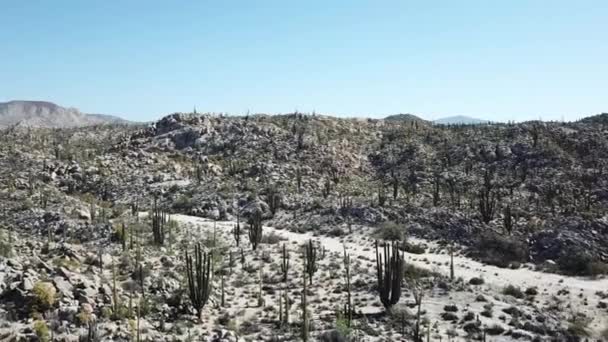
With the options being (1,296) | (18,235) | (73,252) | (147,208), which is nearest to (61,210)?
(18,235)

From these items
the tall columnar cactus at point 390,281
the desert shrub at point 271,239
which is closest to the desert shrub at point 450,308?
the tall columnar cactus at point 390,281

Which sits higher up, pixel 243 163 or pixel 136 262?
pixel 243 163

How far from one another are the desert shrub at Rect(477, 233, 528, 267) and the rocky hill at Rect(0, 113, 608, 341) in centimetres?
14

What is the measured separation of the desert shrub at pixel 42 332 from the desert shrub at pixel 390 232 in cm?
1997

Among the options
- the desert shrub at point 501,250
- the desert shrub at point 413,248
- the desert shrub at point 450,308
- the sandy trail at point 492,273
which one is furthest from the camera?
the desert shrub at point 413,248

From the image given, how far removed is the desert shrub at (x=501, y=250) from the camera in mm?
26297

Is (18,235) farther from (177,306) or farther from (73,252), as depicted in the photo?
(177,306)

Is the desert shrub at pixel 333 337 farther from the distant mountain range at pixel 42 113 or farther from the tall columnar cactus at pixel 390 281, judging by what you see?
the distant mountain range at pixel 42 113

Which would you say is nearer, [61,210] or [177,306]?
[177,306]

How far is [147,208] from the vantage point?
35.4 metres

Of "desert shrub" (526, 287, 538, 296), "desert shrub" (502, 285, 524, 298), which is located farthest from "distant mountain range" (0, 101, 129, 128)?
"desert shrub" (526, 287, 538, 296)

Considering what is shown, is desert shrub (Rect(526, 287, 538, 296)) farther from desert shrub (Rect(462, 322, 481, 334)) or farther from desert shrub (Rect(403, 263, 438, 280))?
desert shrub (Rect(462, 322, 481, 334))

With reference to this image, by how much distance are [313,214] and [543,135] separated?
2825 cm

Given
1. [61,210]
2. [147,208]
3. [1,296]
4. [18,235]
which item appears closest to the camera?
[1,296]
